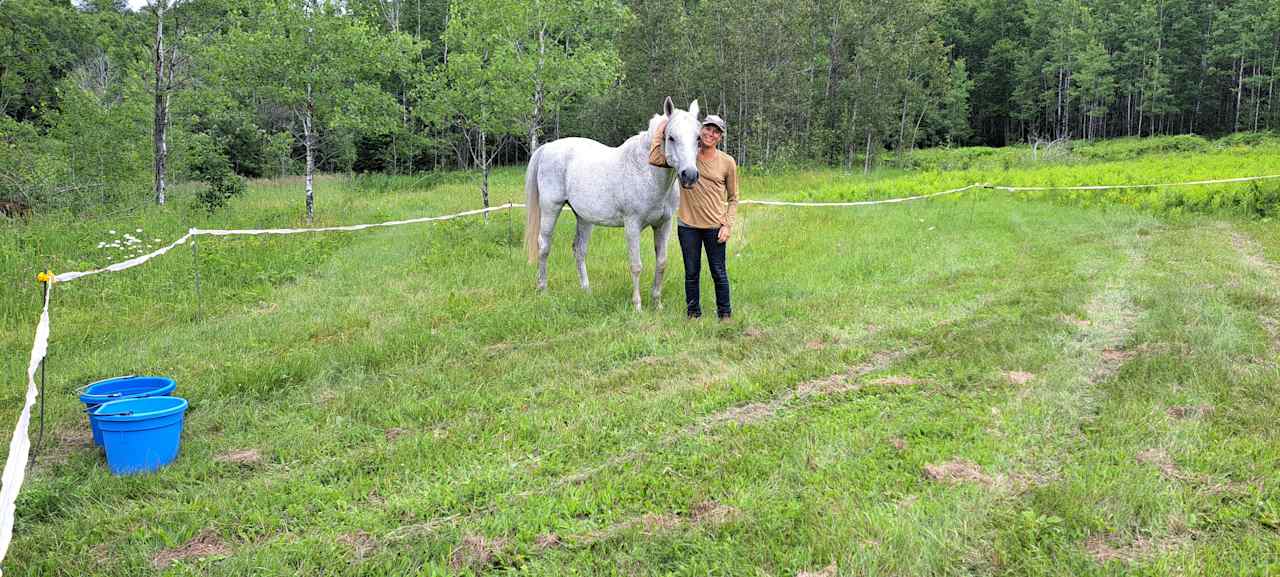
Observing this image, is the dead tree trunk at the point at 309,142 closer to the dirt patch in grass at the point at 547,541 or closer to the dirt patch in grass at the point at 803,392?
the dirt patch in grass at the point at 803,392

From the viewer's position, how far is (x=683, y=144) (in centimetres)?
592

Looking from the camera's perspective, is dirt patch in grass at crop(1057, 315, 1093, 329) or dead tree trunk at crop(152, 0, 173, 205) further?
dead tree trunk at crop(152, 0, 173, 205)

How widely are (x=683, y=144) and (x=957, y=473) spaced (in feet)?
11.5

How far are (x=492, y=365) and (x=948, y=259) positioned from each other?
690 centimetres

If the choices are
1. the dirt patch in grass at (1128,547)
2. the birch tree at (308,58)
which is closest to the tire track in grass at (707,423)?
the dirt patch in grass at (1128,547)

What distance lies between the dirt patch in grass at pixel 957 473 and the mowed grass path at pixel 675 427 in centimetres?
2

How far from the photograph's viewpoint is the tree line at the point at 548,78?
1424 cm

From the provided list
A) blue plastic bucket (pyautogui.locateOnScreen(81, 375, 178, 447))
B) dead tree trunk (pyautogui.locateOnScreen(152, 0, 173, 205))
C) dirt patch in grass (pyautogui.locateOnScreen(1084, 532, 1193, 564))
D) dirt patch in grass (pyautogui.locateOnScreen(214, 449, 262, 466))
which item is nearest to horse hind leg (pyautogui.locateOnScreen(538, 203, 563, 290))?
blue plastic bucket (pyautogui.locateOnScreen(81, 375, 178, 447))

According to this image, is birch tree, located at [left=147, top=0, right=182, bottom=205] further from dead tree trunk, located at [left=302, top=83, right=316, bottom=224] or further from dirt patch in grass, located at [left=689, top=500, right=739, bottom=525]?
dirt patch in grass, located at [left=689, top=500, right=739, bottom=525]

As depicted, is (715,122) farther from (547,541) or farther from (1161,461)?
(547,541)

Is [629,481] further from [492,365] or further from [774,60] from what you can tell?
[774,60]

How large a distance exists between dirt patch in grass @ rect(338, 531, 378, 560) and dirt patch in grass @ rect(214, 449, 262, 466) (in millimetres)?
1127

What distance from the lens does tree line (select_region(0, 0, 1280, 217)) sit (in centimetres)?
1424

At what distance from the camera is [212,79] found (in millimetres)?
14094
